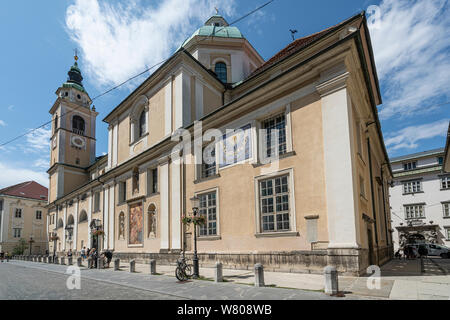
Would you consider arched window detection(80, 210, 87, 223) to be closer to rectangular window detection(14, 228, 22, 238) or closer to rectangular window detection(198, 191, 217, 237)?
rectangular window detection(198, 191, 217, 237)

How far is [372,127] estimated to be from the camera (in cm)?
1786

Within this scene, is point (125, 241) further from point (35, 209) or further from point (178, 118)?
point (35, 209)

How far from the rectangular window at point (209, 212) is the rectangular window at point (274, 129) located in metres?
4.10

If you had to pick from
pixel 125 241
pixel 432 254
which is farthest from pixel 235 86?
pixel 432 254

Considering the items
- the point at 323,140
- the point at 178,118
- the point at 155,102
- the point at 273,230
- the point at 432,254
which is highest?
the point at 155,102

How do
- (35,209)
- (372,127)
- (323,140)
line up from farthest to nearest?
(35,209), (372,127), (323,140)

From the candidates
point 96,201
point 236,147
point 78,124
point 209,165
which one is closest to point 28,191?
point 78,124

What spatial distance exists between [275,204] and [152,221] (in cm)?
1104

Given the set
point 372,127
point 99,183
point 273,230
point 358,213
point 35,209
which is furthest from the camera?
point 35,209

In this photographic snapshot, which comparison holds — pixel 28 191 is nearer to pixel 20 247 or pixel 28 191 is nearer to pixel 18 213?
pixel 18 213

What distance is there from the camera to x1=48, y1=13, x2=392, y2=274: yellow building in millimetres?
11789

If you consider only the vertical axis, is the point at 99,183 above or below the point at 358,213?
above

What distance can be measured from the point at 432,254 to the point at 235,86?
85.8 ft

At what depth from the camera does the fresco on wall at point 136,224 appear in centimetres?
2225
